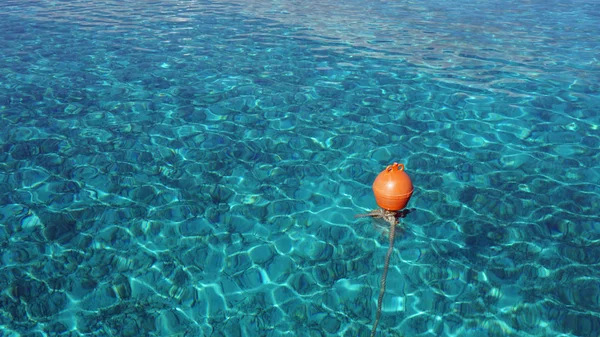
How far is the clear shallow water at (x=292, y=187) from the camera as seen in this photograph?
4.38m

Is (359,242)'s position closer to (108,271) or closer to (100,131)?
(108,271)

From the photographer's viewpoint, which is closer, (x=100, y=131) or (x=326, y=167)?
(x=326, y=167)

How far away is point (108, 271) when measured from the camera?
15.4 ft

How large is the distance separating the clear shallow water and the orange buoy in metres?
0.64

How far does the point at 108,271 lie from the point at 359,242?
2.40 metres

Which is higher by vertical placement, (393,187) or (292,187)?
(393,187)

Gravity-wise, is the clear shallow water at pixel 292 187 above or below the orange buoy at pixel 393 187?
below

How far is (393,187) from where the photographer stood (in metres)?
4.52

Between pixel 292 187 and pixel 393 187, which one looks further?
pixel 292 187

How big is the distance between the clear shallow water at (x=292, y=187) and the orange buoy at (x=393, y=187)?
25.2 inches

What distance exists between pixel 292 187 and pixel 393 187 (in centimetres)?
172

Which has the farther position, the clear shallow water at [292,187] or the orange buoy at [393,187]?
the orange buoy at [393,187]

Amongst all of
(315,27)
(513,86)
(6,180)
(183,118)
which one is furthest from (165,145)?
(315,27)

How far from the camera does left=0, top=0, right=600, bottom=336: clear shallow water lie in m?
4.38
